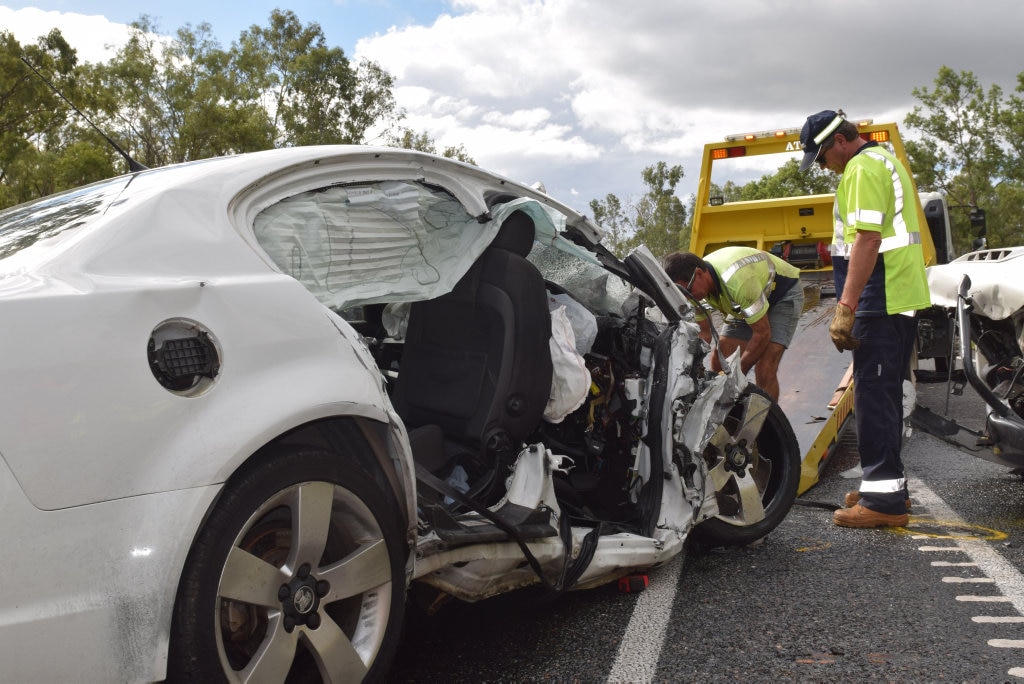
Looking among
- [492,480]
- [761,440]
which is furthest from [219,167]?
[761,440]

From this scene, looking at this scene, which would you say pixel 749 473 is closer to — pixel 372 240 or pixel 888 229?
pixel 888 229

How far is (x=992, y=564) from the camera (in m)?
3.79

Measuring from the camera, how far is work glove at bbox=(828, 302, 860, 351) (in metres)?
4.31

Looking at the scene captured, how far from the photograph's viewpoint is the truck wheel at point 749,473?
3.83m

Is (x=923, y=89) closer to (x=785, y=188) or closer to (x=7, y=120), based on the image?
(x=785, y=188)

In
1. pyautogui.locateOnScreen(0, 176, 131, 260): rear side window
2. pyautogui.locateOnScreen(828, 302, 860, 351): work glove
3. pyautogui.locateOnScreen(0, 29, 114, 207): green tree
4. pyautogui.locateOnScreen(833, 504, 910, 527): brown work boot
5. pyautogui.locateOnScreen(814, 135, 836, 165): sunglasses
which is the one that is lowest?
pyautogui.locateOnScreen(833, 504, 910, 527): brown work boot

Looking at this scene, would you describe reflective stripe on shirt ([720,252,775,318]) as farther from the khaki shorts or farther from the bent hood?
the bent hood

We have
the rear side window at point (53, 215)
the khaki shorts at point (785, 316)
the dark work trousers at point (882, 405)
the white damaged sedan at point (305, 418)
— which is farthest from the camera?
the khaki shorts at point (785, 316)

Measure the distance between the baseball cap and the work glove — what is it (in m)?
0.87

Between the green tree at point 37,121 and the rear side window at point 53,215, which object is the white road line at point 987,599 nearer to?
the rear side window at point 53,215

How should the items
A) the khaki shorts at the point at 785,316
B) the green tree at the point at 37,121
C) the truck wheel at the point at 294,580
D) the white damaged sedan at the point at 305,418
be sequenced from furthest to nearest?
the green tree at the point at 37,121 < the khaki shorts at the point at 785,316 < the truck wheel at the point at 294,580 < the white damaged sedan at the point at 305,418

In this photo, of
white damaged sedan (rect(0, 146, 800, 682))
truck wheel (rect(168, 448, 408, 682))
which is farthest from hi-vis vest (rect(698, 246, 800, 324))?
truck wheel (rect(168, 448, 408, 682))

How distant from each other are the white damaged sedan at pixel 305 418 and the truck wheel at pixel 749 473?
0.08 meters

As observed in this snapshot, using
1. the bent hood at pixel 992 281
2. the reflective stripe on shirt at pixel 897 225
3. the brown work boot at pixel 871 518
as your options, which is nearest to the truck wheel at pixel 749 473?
the brown work boot at pixel 871 518
